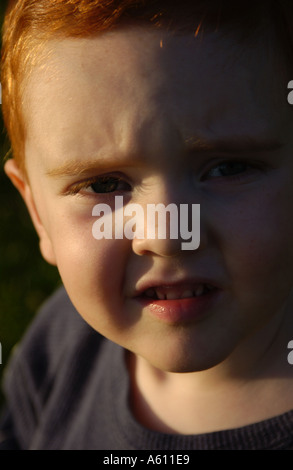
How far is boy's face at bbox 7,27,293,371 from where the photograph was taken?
0.99 m

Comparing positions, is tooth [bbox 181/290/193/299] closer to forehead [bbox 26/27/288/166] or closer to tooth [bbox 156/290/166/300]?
tooth [bbox 156/290/166/300]

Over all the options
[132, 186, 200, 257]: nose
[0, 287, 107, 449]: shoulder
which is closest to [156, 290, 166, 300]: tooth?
[132, 186, 200, 257]: nose

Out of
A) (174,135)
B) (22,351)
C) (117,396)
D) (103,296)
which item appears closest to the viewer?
(174,135)

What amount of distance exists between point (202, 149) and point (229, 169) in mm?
88

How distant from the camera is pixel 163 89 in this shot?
0.98m

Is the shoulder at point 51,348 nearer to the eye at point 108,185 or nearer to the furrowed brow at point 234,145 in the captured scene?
the eye at point 108,185

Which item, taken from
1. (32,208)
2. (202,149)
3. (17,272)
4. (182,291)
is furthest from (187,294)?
(17,272)

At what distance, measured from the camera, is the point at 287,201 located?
1079 millimetres

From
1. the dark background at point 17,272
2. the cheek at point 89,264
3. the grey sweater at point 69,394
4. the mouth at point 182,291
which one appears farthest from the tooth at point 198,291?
the dark background at point 17,272

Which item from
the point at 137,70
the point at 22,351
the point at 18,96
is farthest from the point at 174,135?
the point at 22,351

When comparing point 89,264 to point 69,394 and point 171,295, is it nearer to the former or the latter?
point 171,295

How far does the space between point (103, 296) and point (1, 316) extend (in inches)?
53.1

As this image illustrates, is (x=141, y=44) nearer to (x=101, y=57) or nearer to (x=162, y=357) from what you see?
(x=101, y=57)

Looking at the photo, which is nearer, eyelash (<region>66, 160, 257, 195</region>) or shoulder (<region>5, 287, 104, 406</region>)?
eyelash (<region>66, 160, 257, 195</region>)
